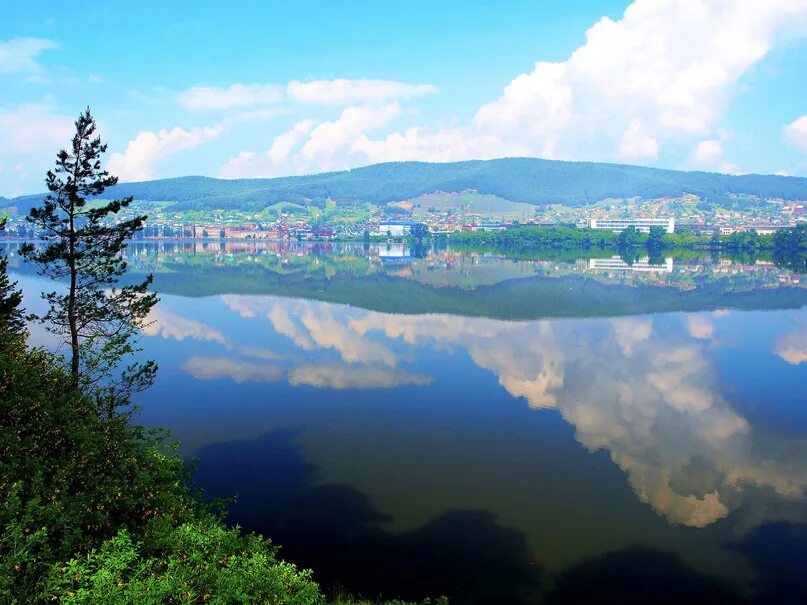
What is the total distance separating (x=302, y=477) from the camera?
1734cm

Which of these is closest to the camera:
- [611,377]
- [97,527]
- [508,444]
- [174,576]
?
[174,576]

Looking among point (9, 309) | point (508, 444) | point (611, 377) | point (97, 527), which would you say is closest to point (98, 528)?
point (97, 527)

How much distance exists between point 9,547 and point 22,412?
3118 mm

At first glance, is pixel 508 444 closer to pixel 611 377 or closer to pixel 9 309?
pixel 611 377

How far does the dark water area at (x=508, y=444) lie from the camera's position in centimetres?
1299

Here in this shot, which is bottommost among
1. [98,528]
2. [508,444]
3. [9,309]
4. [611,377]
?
[508,444]

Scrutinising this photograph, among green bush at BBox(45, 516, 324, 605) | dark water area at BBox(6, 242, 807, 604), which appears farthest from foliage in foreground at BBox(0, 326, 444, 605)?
dark water area at BBox(6, 242, 807, 604)

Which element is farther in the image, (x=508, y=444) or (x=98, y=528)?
(x=508, y=444)

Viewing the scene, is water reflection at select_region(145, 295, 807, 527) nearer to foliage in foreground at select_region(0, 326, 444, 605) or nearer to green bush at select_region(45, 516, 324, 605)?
foliage in foreground at select_region(0, 326, 444, 605)

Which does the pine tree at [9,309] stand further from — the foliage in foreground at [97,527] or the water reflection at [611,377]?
the water reflection at [611,377]

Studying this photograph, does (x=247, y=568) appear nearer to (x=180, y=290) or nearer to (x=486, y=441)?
(x=486, y=441)

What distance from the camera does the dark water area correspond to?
13.0m

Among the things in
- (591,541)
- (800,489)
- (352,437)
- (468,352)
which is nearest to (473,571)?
(591,541)

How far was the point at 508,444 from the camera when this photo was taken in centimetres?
1967
